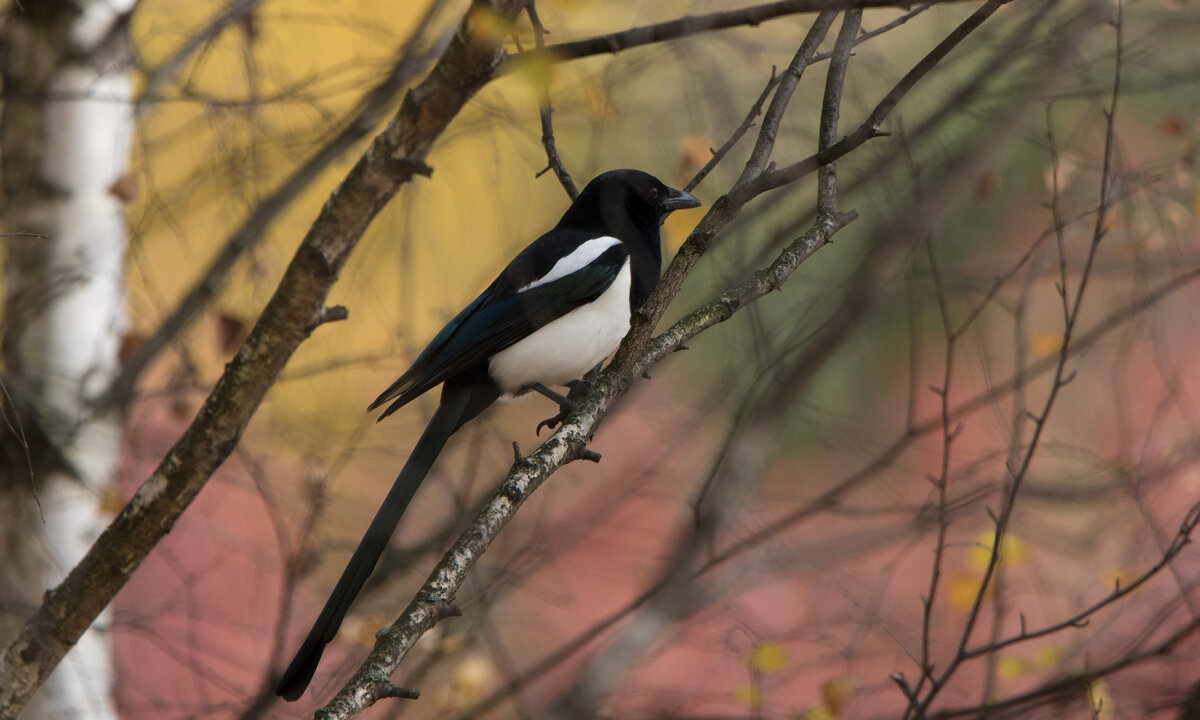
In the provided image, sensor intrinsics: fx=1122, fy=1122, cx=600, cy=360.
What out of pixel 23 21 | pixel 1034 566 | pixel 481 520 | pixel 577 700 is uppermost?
pixel 23 21

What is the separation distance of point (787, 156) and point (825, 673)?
295 centimetres

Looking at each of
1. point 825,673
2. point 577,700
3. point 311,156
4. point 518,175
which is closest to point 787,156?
point 518,175

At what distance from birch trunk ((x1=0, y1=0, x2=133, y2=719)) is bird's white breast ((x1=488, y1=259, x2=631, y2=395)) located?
100cm

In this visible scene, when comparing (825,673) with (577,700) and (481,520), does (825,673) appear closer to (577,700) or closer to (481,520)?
(577,700)

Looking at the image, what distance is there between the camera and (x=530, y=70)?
140 centimetres

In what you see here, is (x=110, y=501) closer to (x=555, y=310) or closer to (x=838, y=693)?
(x=555, y=310)

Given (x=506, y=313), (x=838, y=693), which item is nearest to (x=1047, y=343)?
(x=838, y=693)

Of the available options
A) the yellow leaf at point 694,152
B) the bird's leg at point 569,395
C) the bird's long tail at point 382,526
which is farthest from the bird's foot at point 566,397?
the yellow leaf at point 694,152

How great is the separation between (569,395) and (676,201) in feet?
1.90

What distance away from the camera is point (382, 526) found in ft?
7.11

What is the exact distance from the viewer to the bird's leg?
104 inches

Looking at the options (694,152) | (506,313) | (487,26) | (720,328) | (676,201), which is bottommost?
(487,26)

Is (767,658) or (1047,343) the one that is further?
(1047,343)

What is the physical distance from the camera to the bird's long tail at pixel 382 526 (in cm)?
197
